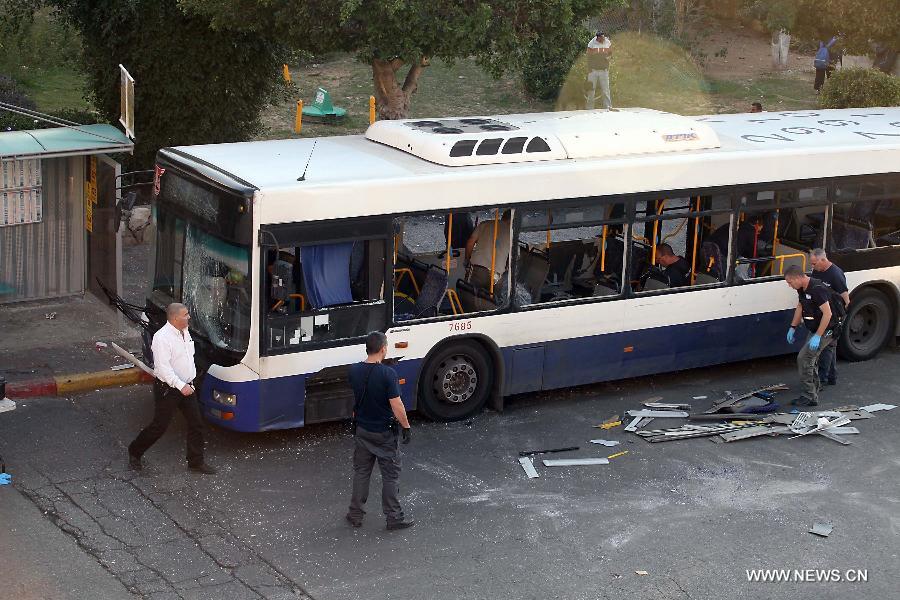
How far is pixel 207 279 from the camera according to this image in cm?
1162

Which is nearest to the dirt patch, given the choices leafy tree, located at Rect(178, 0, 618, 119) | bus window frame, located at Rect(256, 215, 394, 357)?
leafy tree, located at Rect(178, 0, 618, 119)

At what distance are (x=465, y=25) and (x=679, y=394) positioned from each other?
5.99 meters

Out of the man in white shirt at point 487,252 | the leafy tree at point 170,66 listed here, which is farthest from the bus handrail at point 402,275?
the leafy tree at point 170,66

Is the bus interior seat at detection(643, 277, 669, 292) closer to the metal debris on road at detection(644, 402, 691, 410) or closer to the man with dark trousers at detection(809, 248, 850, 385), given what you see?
the metal debris on road at detection(644, 402, 691, 410)

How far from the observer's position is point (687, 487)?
37.1 ft

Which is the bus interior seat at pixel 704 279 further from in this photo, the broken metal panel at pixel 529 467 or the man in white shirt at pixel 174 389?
the man in white shirt at pixel 174 389

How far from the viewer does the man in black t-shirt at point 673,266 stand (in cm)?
1359

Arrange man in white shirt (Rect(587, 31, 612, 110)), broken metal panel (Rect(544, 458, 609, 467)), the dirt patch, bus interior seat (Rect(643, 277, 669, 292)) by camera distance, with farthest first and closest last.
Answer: the dirt patch, man in white shirt (Rect(587, 31, 612, 110)), bus interior seat (Rect(643, 277, 669, 292)), broken metal panel (Rect(544, 458, 609, 467))

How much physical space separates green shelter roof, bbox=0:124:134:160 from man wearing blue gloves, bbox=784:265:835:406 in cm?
717

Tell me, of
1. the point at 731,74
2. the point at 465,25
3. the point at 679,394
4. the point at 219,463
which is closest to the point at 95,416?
the point at 219,463

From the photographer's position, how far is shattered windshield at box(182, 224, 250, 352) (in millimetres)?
11266

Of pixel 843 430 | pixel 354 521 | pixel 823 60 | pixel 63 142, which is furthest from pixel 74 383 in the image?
pixel 823 60

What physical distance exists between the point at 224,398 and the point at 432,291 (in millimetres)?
2255

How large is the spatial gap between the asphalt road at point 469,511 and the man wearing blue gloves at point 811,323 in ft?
2.56
